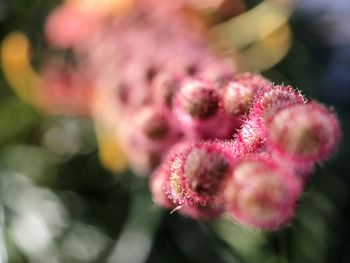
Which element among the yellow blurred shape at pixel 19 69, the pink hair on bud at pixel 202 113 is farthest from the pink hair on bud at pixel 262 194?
the yellow blurred shape at pixel 19 69

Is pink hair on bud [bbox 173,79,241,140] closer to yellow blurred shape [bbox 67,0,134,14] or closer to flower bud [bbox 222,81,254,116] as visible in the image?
flower bud [bbox 222,81,254,116]

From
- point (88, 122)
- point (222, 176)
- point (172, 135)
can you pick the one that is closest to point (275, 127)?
point (222, 176)

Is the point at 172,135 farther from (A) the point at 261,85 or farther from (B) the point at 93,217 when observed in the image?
(B) the point at 93,217

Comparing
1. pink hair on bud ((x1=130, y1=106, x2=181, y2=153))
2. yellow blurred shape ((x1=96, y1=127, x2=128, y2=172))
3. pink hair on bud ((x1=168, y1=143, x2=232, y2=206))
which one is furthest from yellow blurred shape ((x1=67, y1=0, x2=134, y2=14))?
pink hair on bud ((x1=168, y1=143, x2=232, y2=206))

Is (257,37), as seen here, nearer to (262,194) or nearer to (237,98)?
(237,98)

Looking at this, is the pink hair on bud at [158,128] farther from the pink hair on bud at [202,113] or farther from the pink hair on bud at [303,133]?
the pink hair on bud at [303,133]

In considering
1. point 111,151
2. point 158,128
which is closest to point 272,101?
point 158,128
